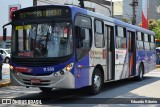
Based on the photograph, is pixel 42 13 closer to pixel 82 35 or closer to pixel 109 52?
pixel 82 35

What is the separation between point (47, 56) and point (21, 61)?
38.1 inches

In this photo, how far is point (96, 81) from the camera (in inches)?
511

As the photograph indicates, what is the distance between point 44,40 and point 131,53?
7.27 meters

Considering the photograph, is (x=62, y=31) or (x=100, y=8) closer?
(x=62, y=31)

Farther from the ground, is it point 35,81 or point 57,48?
point 57,48

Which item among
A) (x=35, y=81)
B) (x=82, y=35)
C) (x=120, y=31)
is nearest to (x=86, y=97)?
(x=35, y=81)

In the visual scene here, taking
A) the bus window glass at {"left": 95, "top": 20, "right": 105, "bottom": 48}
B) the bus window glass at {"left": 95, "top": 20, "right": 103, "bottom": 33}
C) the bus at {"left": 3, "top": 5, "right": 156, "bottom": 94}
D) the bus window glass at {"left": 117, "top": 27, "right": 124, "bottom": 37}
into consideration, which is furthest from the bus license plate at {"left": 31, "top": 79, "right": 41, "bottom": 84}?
the bus window glass at {"left": 117, "top": 27, "right": 124, "bottom": 37}

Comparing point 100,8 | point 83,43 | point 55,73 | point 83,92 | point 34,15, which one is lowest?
point 83,92

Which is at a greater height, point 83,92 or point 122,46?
point 122,46

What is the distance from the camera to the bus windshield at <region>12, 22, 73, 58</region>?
1123cm

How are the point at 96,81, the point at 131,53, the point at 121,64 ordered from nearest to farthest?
the point at 96,81
the point at 121,64
the point at 131,53

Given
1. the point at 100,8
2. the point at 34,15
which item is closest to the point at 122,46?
the point at 34,15

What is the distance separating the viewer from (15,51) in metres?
11.9

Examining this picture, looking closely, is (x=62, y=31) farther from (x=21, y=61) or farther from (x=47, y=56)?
(x=21, y=61)
